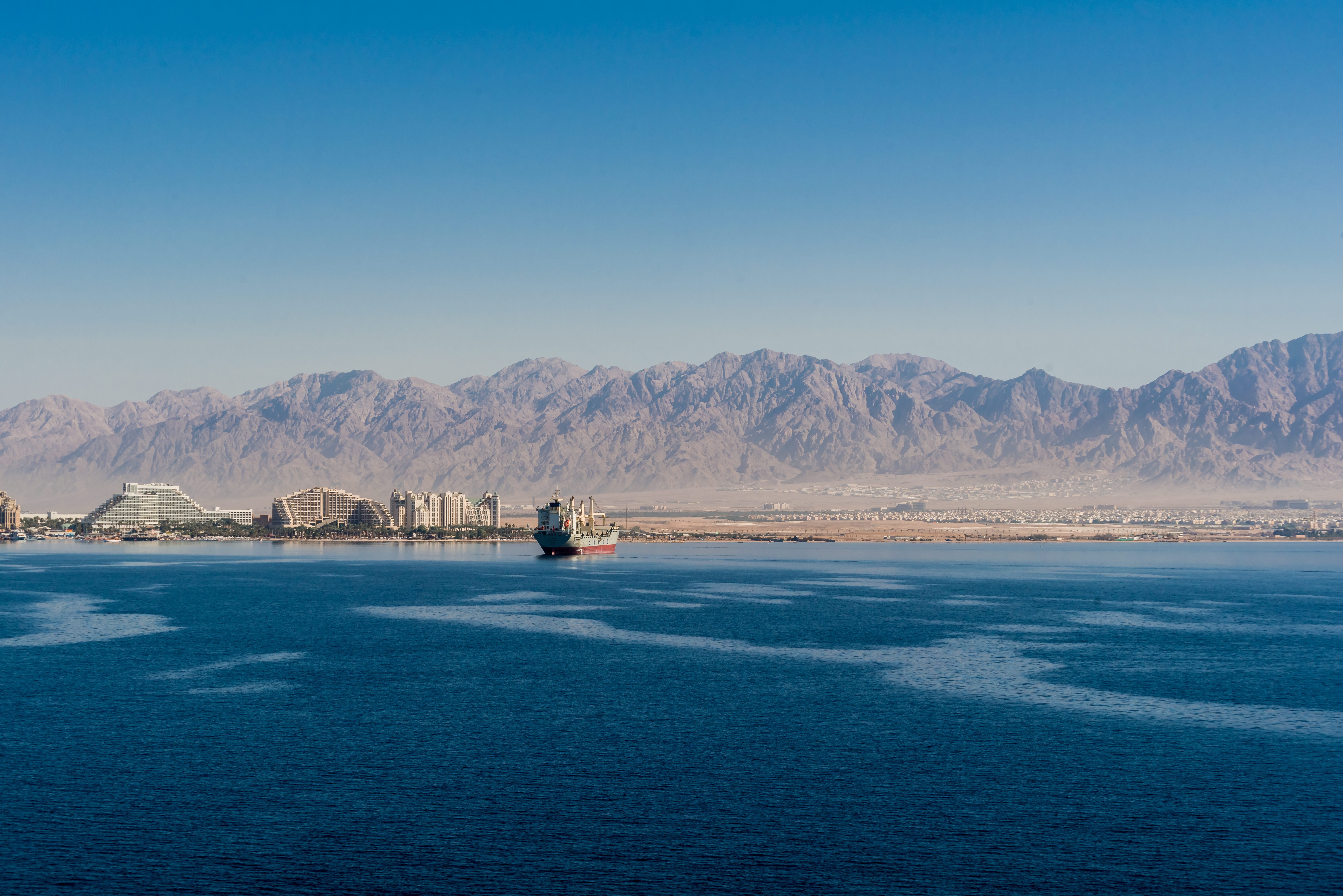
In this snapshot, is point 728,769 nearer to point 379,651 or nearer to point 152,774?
point 152,774

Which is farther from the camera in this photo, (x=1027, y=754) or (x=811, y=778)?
(x=1027, y=754)

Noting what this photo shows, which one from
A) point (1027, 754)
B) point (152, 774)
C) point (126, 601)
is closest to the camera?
point (152, 774)

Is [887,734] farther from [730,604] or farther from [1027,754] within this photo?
[730,604]

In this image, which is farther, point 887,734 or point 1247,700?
point 1247,700

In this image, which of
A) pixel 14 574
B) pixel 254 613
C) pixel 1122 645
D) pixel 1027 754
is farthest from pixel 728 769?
pixel 14 574

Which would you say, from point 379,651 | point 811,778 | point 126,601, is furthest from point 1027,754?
point 126,601

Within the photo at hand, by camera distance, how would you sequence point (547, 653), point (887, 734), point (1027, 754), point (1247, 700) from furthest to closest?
point (547, 653) < point (1247, 700) < point (887, 734) < point (1027, 754)
